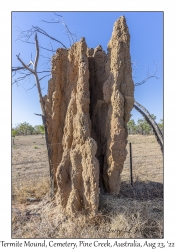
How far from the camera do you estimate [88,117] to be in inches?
183

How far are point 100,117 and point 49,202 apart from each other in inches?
91.1

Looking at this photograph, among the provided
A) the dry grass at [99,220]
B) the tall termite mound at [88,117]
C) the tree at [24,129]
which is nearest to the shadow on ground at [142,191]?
the dry grass at [99,220]

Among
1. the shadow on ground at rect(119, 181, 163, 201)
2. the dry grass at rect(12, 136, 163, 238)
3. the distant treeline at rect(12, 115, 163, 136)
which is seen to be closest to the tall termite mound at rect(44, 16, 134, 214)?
the dry grass at rect(12, 136, 163, 238)

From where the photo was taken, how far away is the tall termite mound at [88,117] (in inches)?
172

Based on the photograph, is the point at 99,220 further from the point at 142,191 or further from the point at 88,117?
the point at 142,191

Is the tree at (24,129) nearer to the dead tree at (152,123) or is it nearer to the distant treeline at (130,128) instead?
the distant treeline at (130,128)

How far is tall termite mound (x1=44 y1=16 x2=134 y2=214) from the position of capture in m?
4.36

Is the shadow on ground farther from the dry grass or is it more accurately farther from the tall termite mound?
the tall termite mound

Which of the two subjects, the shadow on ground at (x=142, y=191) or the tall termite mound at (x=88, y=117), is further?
the shadow on ground at (x=142, y=191)

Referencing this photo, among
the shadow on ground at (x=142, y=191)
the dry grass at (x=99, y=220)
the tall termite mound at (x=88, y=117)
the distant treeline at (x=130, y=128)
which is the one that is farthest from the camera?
the distant treeline at (x=130, y=128)

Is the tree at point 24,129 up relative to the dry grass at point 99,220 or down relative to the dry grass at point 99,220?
up

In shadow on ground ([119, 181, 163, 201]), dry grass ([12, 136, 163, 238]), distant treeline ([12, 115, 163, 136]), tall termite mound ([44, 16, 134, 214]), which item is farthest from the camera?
distant treeline ([12, 115, 163, 136])
